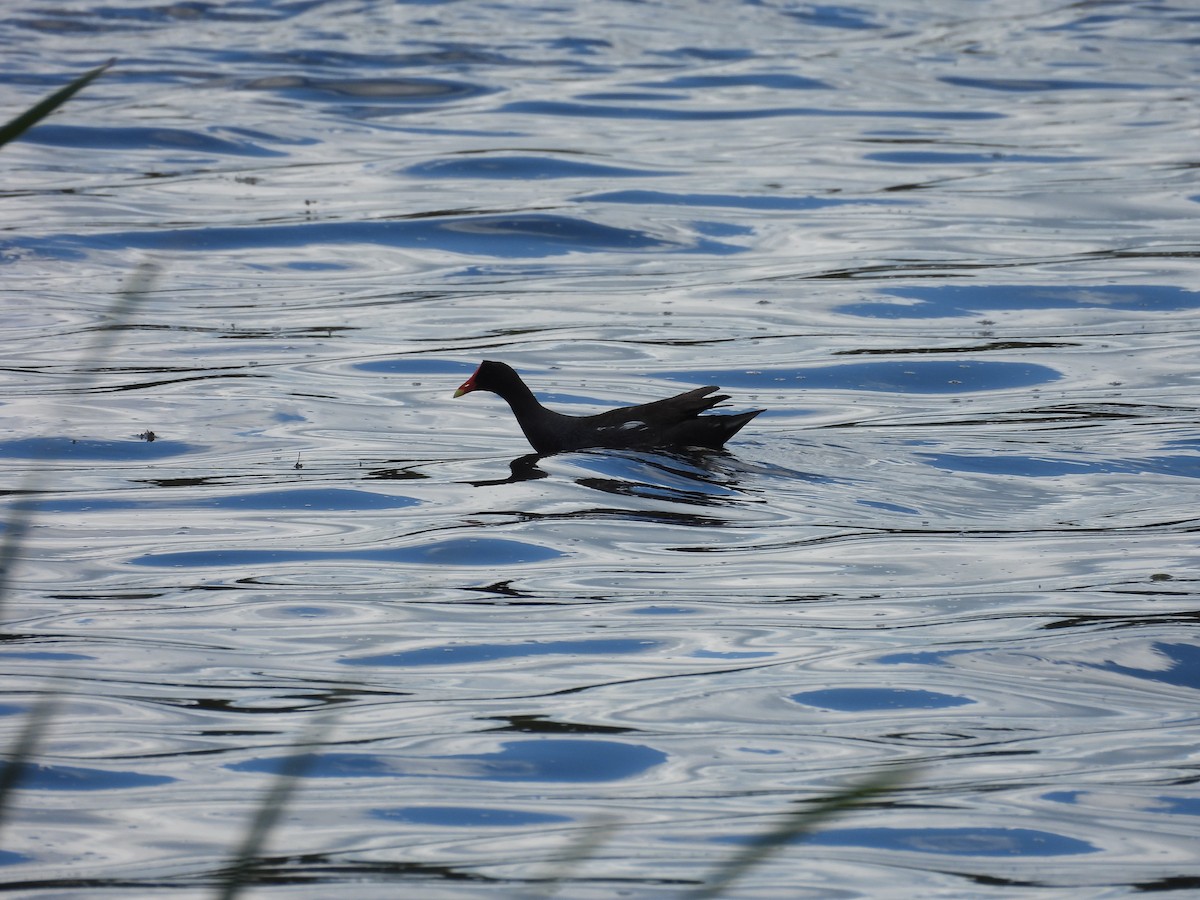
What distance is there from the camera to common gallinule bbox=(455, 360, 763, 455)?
976 cm

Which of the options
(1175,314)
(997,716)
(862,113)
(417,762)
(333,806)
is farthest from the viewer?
(862,113)

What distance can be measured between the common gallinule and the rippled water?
0.17m

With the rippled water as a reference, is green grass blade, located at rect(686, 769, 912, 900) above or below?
above

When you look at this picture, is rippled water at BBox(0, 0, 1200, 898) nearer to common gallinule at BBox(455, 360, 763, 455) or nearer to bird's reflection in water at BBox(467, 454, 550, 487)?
bird's reflection in water at BBox(467, 454, 550, 487)

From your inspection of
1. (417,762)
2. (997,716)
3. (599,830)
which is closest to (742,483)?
(997,716)

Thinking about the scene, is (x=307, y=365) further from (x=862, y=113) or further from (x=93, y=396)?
(x=862, y=113)

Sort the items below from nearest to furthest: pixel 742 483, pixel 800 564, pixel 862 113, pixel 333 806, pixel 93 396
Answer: pixel 333 806
pixel 800 564
pixel 742 483
pixel 93 396
pixel 862 113

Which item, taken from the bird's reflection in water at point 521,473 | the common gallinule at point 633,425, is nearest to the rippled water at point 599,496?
the bird's reflection in water at point 521,473

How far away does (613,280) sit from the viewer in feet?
52.0

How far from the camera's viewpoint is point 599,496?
368 inches

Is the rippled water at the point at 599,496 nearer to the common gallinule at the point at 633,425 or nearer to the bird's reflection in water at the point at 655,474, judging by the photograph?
the bird's reflection in water at the point at 655,474

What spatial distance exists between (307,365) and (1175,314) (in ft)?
22.6

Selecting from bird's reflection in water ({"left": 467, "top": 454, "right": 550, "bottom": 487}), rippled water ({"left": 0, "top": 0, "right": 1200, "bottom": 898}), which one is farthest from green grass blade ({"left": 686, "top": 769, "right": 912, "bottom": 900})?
bird's reflection in water ({"left": 467, "top": 454, "right": 550, "bottom": 487})

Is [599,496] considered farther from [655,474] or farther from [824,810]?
[824,810]
